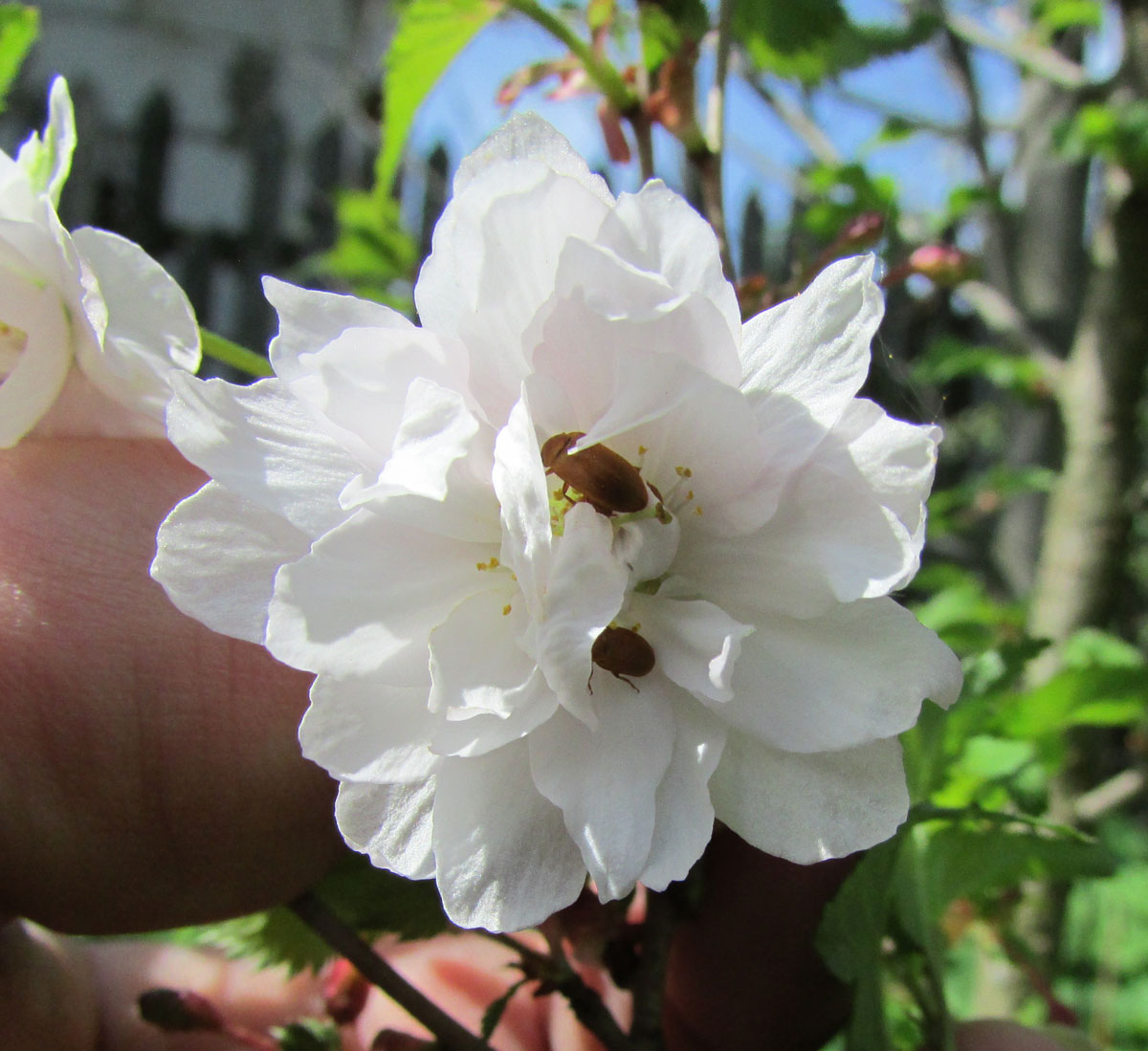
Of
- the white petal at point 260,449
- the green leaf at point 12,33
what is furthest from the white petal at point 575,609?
the green leaf at point 12,33

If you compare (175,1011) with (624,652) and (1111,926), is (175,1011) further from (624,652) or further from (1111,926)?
(1111,926)

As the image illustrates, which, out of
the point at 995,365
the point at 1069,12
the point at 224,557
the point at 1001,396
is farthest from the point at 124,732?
the point at 1001,396

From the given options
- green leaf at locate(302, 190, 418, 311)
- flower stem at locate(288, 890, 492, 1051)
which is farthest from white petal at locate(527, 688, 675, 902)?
green leaf at locate(302, 190, 418, 311)

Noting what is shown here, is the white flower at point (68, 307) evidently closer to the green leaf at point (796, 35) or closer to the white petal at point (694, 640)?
the white petal at point (694, 640)

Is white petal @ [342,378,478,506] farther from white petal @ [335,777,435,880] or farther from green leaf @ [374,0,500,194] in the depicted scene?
green leaf @ [374,0,500,194]

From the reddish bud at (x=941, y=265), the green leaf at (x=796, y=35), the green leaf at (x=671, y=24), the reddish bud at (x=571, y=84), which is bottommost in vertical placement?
the reddish bud at (x=941, y=265)

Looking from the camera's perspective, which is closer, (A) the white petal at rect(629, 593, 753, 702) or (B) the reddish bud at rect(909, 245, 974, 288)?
(A) the white petal at rect(629, 593, 753, 702)

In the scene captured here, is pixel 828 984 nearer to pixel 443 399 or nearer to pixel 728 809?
pixel 728 809
